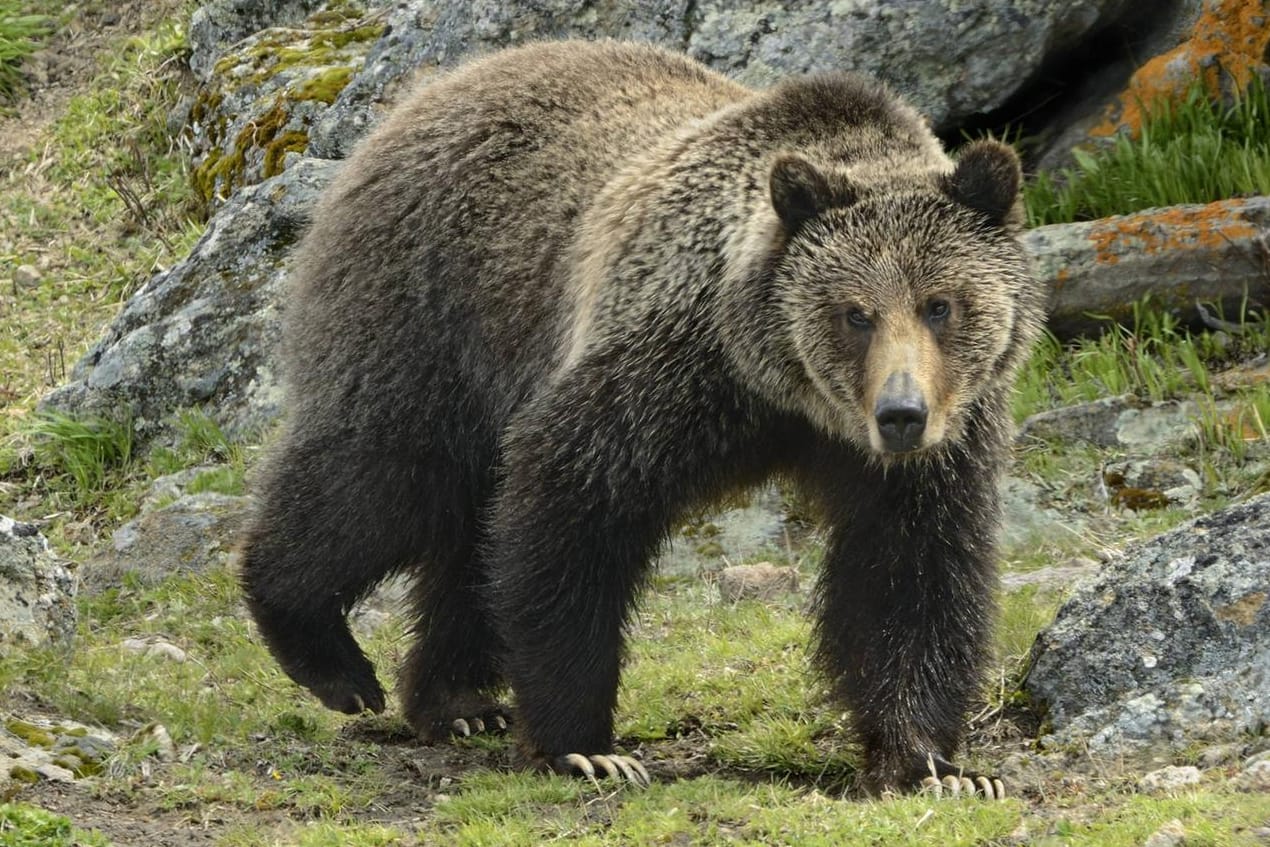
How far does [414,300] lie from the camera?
6.85m

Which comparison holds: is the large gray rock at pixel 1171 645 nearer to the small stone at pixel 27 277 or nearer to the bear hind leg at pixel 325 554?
the bear hind leg at pixel 325 554

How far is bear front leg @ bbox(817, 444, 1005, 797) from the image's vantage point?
5852mm

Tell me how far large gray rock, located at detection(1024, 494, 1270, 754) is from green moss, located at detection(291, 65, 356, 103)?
23.3ft

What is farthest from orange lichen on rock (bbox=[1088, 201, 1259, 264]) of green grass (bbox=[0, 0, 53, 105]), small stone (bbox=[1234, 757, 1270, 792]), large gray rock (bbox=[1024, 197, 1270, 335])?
green grass (bbox=[0, 0, 53, 105])

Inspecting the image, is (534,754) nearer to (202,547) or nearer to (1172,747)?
(1172,747)

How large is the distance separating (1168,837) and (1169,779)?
0.67m

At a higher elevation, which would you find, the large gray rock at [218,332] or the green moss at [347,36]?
the green moss at [347,36]

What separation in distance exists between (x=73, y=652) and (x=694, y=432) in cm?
283

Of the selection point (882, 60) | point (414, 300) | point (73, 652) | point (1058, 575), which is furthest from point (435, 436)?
point (882, 60)

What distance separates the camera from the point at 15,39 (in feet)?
49.5

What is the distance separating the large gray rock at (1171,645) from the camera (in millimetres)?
5418

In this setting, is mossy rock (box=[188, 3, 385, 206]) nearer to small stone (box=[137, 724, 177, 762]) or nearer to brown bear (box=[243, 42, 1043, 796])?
brown bear (box=[243, 42, 1043, 796])

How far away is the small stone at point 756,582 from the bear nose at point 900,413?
9.71 ft

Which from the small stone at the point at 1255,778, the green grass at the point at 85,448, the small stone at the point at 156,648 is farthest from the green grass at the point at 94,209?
the small stone at the point at 1255,778
